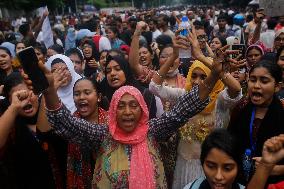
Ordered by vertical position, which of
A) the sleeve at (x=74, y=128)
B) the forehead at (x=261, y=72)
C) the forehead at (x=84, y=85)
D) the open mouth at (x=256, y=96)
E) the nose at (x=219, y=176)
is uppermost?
the forehead at (x=261, y=72)

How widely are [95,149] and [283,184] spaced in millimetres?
1212

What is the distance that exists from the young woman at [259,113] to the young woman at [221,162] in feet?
0.61

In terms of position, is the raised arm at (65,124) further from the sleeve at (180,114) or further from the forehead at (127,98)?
the sleeve at (180,114)

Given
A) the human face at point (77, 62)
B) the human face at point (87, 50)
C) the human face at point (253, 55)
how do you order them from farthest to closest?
the human face at point (87, 50)
the human face at point (77, 62)
the human face at point (253, 55)

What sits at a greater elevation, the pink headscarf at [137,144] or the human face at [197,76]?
the human face at [197,76]

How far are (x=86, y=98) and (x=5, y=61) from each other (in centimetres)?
269

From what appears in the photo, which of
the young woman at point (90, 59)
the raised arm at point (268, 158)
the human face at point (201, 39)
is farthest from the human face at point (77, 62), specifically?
the raised arm at point (268, 158)

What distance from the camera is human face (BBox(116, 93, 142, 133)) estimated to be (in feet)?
8.98

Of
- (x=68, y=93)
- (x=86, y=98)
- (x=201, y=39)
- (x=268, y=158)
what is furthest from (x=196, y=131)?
(x=201, y=39)

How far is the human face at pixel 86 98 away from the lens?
128 inches

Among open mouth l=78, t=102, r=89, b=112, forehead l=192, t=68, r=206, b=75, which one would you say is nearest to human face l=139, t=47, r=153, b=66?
forehead l=192, t=68, r=206, b=75

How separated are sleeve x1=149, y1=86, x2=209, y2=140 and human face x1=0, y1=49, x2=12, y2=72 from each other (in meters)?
3.33

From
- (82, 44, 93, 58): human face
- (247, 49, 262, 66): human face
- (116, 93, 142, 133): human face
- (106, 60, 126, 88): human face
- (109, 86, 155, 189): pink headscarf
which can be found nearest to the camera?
(109, 86, 155, 189): pink headscarf

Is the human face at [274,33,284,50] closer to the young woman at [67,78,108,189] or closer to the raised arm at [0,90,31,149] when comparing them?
the young woman at [67,78,108,189]
